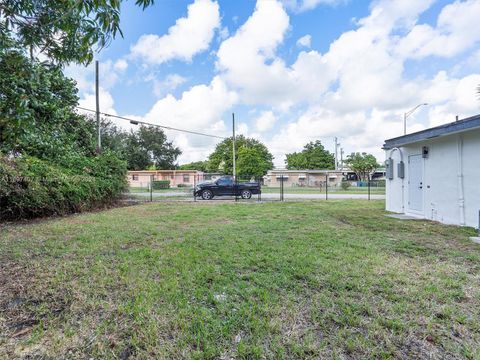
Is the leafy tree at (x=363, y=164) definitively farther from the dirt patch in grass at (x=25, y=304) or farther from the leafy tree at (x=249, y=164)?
the dirt patch in grass at (x=25, y=304)

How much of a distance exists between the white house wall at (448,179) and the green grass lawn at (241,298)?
6.09 ft

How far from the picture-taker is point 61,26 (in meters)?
2.24

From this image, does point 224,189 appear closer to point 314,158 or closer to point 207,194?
point 207,194

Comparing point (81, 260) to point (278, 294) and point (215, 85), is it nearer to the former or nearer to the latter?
point (278, 294)

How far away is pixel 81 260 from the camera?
150 inches

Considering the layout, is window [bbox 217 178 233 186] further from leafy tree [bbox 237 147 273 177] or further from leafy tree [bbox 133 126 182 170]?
leafy tree [bbox 133 126 182 170]

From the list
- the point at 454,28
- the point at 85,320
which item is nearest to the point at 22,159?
the point at 85,320

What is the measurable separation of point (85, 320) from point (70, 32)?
2.54 metres

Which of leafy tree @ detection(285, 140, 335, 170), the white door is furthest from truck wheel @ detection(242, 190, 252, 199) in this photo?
leafy tree @ detection(285, 140, 335, 170)

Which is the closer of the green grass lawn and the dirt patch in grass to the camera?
the green grass lawn

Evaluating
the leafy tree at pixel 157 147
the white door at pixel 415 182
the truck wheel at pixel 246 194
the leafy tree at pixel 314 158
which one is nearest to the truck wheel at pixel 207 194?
the truck wheel at pixel 246 194

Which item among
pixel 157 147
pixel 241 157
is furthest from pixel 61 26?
pixel 157 147

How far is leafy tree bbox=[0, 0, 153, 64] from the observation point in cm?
207

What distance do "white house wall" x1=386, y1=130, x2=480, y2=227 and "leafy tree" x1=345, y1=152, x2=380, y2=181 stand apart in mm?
31289
